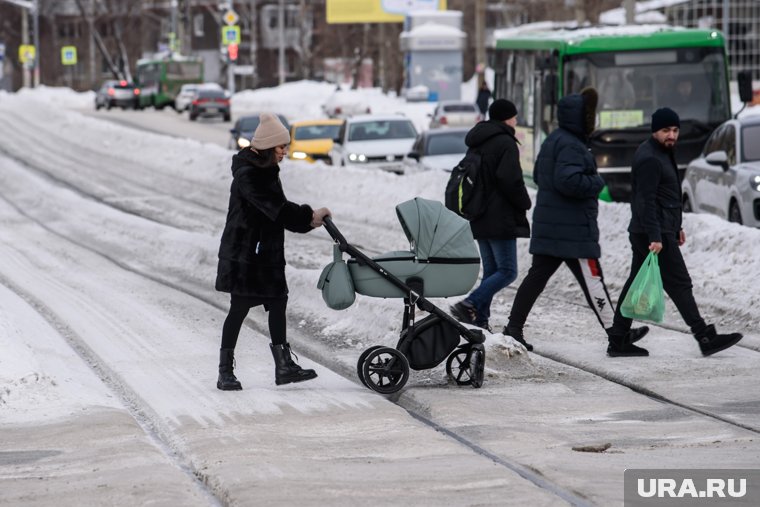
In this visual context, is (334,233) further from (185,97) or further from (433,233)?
(185,97)

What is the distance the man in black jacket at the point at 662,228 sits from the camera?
9898mm

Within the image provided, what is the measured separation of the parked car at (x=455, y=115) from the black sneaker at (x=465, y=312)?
35587mm

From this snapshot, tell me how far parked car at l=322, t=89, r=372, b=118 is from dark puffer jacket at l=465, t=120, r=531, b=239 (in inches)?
1867

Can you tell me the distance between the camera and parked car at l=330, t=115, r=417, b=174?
94.0 feet

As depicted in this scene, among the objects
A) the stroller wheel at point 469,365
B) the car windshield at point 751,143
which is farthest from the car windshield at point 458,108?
the stroller wheel at point 469,365

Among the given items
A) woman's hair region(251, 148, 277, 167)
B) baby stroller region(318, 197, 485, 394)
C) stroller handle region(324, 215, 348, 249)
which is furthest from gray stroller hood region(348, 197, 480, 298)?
woman's hair region(251, 148, 277, 167)

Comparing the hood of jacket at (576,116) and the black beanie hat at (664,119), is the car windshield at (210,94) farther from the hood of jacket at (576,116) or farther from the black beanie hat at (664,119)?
the black beanie hat at (664,119)

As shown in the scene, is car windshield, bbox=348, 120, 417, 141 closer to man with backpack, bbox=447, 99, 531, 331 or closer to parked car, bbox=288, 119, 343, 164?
parked car, bbox=288, 119, 343, 164

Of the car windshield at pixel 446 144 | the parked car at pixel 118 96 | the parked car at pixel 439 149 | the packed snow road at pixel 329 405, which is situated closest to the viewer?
the packed snow road at pixel 329 405

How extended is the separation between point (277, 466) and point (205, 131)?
46.6 meters

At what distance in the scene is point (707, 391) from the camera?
885cm

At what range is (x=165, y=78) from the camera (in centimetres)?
7250

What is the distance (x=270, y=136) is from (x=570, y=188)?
231 centimetres

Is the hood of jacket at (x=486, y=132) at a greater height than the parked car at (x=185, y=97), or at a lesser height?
greater
